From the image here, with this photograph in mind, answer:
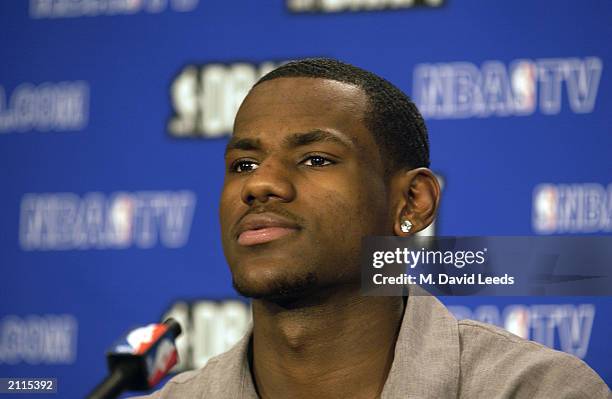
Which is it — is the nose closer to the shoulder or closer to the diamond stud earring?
the diamond stud earring

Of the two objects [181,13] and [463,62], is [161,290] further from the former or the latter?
[463,62]

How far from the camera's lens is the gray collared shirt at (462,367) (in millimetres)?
1752

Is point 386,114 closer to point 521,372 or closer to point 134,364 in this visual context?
point 521,372

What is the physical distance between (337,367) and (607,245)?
36.1 inches

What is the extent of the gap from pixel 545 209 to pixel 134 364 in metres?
1.55

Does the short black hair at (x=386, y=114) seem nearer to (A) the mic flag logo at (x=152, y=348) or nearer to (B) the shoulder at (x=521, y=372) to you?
(B) the shoulder at (x=521, y=372)

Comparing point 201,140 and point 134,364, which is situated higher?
point 201,140

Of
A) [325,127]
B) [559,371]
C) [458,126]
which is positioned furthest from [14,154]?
[559,371]

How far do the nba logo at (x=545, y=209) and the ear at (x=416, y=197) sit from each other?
77 cm

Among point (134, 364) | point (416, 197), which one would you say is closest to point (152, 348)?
point (134, 364)

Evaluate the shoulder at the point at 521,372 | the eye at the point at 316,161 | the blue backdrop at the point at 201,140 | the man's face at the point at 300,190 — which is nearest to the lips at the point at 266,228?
the man's face at the point at 300,190

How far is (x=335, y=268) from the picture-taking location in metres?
1.81

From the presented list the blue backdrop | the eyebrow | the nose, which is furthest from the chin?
the blue backdrop

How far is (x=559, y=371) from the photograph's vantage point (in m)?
1.77
